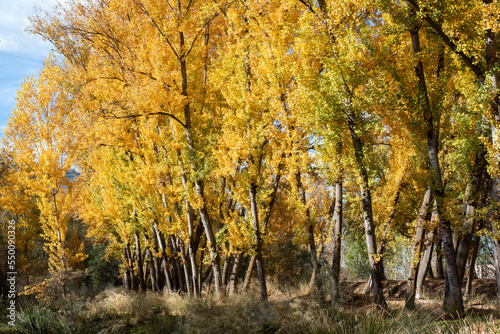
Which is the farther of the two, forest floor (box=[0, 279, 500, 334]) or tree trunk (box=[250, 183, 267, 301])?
tree trunk (box=[250, 183, 267, 301])

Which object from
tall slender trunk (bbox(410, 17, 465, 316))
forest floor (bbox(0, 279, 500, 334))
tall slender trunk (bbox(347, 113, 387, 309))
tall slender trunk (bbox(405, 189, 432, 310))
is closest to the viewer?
forest floor (bbox(0, 279, 500, 334))

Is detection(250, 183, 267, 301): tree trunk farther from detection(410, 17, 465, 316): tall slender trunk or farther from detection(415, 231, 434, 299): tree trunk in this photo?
detection(415, 231, 434, 299): tree trunk

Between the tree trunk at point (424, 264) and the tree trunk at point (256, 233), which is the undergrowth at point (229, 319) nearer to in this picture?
the tree trunk at point (256, 233)

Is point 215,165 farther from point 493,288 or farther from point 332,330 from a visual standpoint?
point 493,288

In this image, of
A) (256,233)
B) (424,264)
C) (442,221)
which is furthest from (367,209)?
(424,264)

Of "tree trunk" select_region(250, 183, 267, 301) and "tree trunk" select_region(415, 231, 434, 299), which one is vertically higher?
"tree trunk" select_region(250, 183, 267, 301)

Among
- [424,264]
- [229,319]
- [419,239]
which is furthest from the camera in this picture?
[424,264]

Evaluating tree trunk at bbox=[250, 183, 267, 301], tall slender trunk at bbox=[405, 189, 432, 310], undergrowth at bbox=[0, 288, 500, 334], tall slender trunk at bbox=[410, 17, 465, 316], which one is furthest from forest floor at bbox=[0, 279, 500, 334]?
tree trunk at bbox=[250, 183, 267, 301]

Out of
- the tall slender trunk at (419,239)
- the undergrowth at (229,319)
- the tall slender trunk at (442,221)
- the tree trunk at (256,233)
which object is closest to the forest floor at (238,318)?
the undergrowth at (229,319)

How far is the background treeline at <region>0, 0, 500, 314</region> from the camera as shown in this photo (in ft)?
23.7

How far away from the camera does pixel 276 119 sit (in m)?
9.49

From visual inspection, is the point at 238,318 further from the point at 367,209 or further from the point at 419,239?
the point at 419,239

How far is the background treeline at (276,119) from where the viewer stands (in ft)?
23.7

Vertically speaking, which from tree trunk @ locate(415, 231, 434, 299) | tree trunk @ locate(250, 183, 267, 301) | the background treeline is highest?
the background treeline
